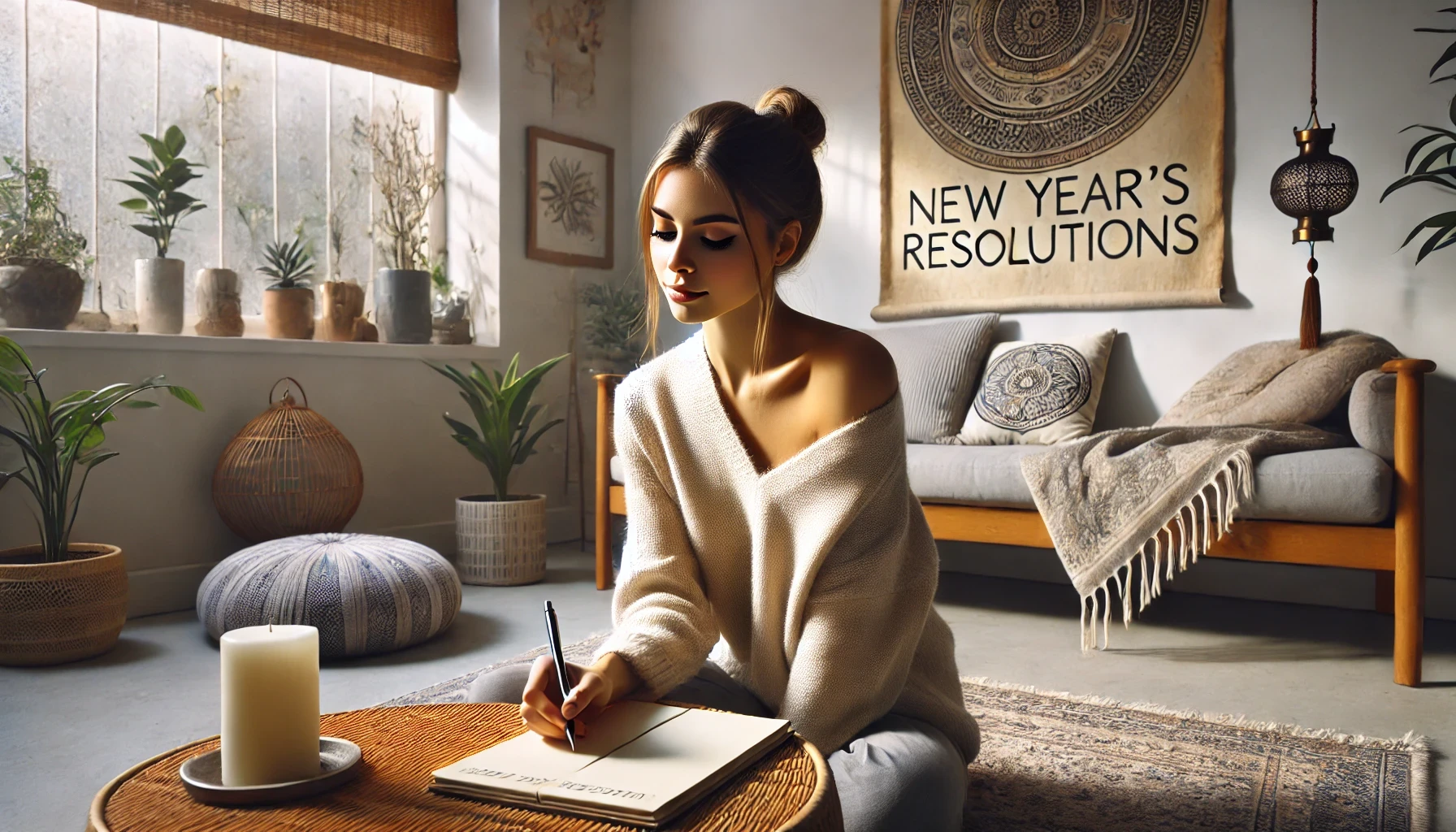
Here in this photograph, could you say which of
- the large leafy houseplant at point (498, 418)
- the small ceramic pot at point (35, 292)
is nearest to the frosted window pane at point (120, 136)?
the small ceramic pot at point (35, 292)

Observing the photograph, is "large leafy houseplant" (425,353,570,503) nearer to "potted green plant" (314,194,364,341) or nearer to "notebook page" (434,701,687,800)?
"potted green plant" (314,194,364,341)

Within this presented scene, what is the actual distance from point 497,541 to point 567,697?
8.50 feet

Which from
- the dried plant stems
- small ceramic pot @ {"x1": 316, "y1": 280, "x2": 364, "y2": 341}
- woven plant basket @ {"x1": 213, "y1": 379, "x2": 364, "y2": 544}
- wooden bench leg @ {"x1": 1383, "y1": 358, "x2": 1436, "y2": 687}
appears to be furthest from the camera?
the dried plant stems

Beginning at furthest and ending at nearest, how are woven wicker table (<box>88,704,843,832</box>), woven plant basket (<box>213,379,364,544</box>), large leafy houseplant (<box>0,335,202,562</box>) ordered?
woven plant basket (<box>213,379,364,544</box>) → large leafy houseplant (<box>0,335,202,562</box>) → woven wicker table (<box>88,704,843,832</box>)

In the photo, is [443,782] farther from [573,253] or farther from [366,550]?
[573,253]

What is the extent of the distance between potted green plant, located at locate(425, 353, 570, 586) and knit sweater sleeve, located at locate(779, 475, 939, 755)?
230cm

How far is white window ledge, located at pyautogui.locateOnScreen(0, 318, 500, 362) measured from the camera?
2.78 meters

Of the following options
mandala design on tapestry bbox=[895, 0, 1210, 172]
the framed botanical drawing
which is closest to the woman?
mandala design on tapestry bbox=[895, 0, 1210, 172]

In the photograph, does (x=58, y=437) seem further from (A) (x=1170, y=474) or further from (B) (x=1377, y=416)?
(B) (x=1377, y=416)

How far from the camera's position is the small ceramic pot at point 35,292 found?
2.79 meters

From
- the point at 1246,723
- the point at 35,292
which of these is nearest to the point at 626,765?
the point at 1246,723

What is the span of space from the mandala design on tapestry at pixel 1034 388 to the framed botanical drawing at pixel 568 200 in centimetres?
181

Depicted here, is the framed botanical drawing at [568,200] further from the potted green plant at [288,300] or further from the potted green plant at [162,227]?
the potted green plant at [162,227]

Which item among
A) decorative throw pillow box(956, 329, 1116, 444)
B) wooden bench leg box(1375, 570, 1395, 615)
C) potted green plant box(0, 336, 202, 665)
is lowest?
wooden bench leg box(1375, 570, 1395, 615)
